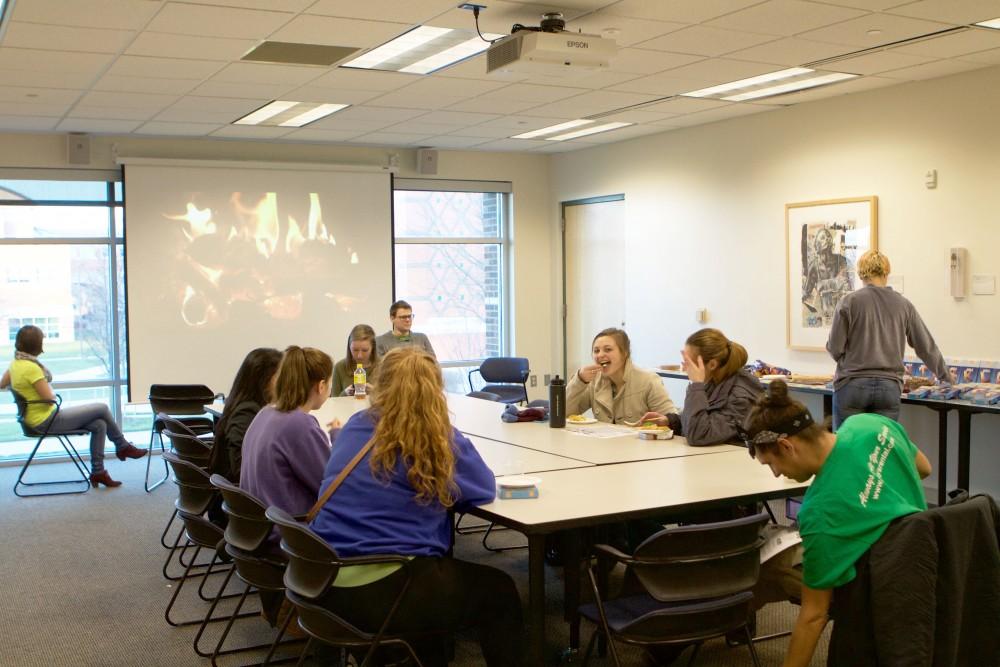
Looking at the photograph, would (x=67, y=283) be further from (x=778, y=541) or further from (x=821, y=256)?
(x=778, y=541)

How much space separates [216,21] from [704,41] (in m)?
2.52

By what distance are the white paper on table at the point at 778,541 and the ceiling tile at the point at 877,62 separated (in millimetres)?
3510

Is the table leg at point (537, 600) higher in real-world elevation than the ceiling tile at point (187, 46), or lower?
lower

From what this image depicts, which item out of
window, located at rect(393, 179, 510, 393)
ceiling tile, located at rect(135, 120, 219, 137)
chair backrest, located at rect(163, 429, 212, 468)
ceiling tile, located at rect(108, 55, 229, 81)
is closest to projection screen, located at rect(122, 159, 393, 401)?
ceiling tile, located at rect(135, 120, 219, 137)

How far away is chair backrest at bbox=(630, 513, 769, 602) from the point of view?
2.81 m

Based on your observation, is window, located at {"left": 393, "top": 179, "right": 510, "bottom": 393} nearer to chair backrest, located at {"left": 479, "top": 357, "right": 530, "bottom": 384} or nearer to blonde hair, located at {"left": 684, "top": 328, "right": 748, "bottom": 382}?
chair backrest, located at {"left": 479, "top": 357, "right": 530, "bottom": 384}

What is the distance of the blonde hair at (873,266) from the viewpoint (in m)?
6.16

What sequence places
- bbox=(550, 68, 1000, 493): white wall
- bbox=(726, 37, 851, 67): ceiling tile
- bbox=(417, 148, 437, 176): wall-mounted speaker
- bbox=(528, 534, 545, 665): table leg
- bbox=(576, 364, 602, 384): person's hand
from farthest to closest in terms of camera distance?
bbox=(417, 148, 437, 176): wall-mounted speaker, bbox=(550, 68, 1000, 493): white wall, bbox=(726, 37, 851, 67): ceiling tile, bbox=(576, 364, 602, 384): person's hand, bbox=(528, 534, 545, 665): table leg

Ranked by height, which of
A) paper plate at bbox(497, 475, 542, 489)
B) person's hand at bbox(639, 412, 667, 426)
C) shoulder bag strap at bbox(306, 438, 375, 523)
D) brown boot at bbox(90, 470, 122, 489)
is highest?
shoulder bag strap at bbox(306, 438, 375, 523)

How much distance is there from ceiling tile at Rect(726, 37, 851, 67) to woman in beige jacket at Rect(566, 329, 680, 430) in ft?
6.01

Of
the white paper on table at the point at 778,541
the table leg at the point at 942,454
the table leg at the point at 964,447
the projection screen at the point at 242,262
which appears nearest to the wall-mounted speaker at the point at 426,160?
the projection screen at the point at 242,262

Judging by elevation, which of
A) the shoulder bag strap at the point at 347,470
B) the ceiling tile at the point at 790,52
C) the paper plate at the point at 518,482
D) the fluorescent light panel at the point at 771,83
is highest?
the fluorescent light panel at the point at 771,83

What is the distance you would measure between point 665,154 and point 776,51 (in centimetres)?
325

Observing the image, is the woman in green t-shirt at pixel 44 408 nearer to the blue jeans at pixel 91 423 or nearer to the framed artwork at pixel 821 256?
the blue jeans at pixel 91 423
